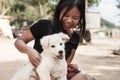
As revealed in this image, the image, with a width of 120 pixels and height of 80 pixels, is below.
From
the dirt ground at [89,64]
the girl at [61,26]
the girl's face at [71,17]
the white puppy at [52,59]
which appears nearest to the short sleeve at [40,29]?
the girl at [61,26]

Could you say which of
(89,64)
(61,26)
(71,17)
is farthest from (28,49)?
(89,64)

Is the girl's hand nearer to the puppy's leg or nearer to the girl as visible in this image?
the girl

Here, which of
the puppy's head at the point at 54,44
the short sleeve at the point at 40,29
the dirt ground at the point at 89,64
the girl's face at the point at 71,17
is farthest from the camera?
the dirt ground at the point at 89,64

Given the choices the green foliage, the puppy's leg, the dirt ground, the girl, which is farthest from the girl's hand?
the green foliage

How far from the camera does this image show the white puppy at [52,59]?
297cm

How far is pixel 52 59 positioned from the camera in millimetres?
3031

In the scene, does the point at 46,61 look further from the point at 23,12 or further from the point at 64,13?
the point at 23,12

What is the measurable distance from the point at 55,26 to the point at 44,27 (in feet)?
0.72

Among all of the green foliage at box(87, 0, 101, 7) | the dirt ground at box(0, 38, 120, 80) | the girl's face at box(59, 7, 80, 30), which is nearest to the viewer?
the girl's face at box(59, 7, 80, 30)

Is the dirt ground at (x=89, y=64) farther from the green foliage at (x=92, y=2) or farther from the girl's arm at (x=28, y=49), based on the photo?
the green foliage at (x=92, y=2)

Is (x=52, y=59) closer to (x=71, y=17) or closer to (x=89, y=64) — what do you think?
(x=71, y=17)

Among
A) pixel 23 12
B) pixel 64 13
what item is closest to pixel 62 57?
pixel 64 13

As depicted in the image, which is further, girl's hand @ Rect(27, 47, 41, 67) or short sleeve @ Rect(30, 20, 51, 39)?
short sleeve @ Rect(30, 20, 51, 39)

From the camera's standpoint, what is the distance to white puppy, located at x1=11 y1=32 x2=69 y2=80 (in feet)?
9.75
